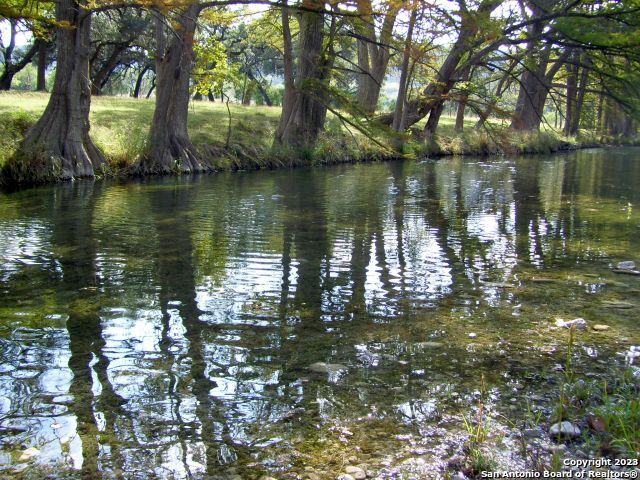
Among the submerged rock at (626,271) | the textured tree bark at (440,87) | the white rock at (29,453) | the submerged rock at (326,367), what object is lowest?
the white rock at (29,453)

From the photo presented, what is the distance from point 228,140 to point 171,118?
2.73 m

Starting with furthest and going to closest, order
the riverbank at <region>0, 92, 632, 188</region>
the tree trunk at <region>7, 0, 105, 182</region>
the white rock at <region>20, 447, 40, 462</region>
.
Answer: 1. the riverbank at <region>0, 92, 632, 188</region>
2. the tree trunk at <region>7, 0, 105, 182</region>
3. the white rock at <region>20, 447, 40, 462</region>

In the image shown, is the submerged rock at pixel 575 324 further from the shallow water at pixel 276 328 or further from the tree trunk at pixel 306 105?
the tree trunk at pixel 306 105

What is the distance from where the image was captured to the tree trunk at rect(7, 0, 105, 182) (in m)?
14.5

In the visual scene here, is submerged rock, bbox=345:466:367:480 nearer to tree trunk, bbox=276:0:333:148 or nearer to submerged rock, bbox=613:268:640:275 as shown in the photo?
submerged rock, bbox=613:268:640:275

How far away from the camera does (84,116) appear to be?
1566cm

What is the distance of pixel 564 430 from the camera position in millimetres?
3287

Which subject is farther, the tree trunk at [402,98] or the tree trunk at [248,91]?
the tree trunk at [248,91]

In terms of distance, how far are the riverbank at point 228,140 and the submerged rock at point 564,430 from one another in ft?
36.1

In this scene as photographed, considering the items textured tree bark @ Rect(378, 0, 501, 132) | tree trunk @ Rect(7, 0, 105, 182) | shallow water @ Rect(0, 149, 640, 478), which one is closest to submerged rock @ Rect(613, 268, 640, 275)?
shallow water @ Rect(0, 149, 640, 478)

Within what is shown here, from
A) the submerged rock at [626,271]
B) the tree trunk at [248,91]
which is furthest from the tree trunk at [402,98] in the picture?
the submerged rock at [626,271]

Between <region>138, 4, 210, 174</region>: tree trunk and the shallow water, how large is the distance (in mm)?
6307

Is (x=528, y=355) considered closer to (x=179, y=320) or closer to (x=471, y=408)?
(x=471, y=408)

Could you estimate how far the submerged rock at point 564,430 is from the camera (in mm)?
3265
